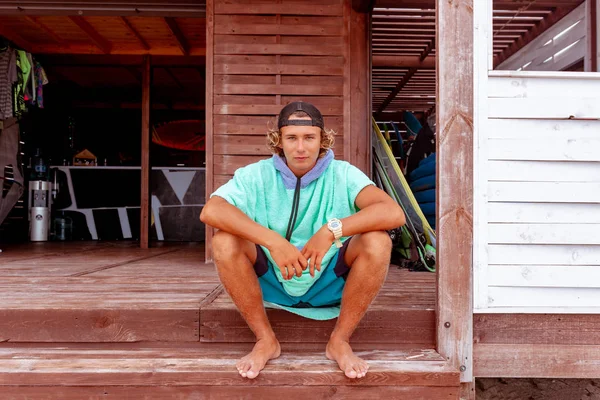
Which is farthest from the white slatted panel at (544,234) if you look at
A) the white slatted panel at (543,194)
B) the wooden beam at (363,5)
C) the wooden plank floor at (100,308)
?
the wooden beam at (363,5)

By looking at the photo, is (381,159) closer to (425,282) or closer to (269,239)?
(425,282)

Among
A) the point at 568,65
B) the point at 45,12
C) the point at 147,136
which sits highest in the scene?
the point at 45,12

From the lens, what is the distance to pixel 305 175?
2.13 meters

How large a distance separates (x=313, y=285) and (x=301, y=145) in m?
0.61

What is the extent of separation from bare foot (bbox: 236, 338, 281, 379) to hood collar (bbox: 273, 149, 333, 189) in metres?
0.67

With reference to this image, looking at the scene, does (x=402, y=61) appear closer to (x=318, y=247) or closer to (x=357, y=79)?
(x=357, y=79)

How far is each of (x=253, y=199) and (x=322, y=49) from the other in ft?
8.29

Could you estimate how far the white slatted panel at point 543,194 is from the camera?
2.14 metres

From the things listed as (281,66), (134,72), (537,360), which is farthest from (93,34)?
(537,360)

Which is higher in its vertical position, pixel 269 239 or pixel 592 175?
pixel 592 175

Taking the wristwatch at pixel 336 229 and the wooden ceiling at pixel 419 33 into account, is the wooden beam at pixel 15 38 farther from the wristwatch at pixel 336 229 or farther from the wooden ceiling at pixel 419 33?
the wristwatch at pixel 336 229

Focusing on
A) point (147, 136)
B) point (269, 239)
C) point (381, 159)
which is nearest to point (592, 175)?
point (269, 239)

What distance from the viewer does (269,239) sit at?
1871 mm

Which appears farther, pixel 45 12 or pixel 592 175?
pixel 45 12
